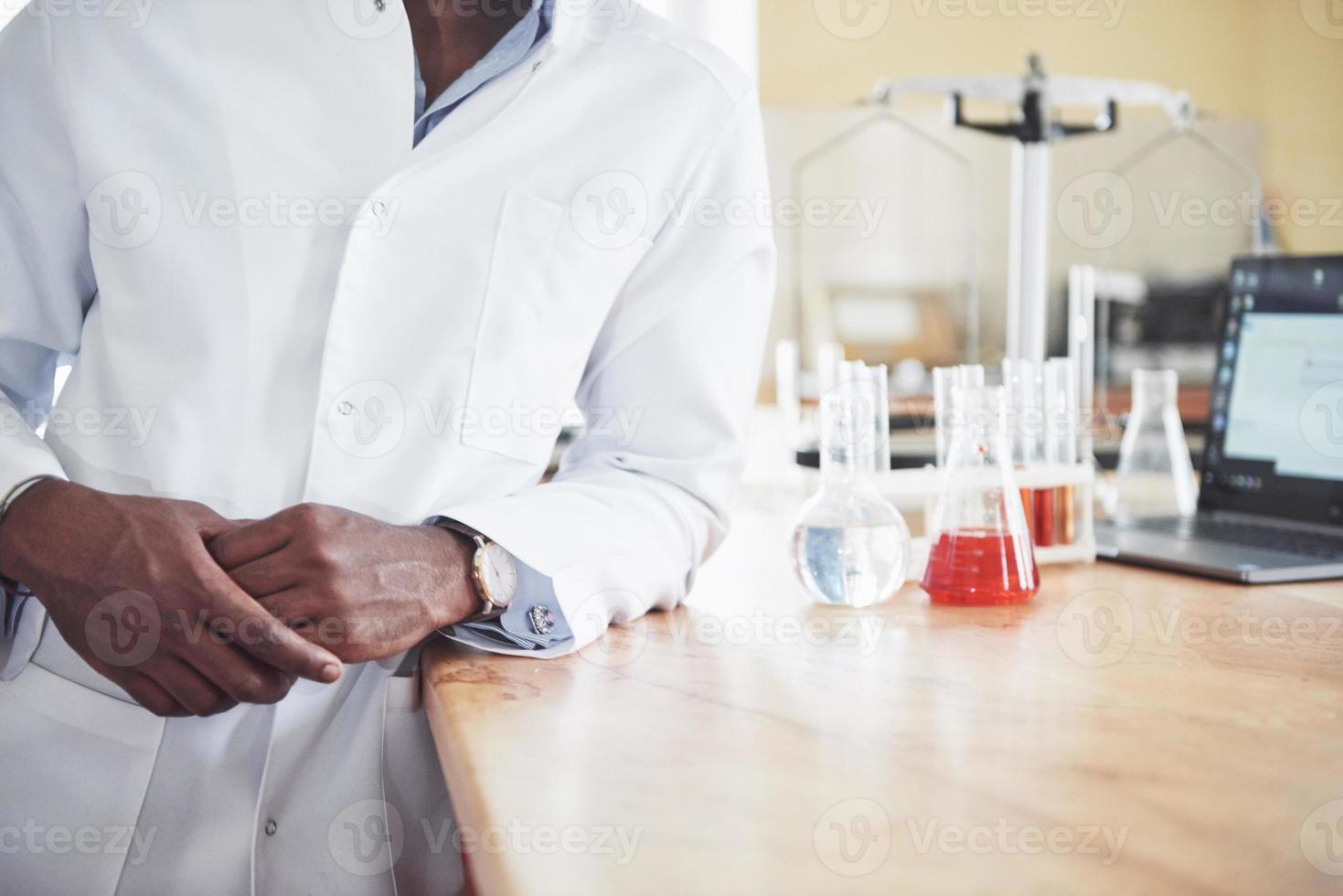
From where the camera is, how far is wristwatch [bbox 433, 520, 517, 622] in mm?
869

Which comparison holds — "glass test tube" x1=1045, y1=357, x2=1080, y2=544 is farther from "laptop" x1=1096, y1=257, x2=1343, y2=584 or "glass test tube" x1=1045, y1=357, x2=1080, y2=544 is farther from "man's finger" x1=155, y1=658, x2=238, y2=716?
"man's finger" x1=155, y1=658, x2=238, y2=716

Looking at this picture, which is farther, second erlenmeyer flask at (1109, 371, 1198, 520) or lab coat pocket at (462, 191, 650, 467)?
second erlenmeyer flask at (1109, 371, 1198, 520)

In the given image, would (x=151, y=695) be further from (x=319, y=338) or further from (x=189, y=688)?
(x=319, y=338)

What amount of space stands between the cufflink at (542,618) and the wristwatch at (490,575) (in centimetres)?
2

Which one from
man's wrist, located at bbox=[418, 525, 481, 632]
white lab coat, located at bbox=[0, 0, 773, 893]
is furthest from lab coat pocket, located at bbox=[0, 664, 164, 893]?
man's wrist, located at bbox=[418, 525, 481, 632]

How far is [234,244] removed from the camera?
0.95 metres

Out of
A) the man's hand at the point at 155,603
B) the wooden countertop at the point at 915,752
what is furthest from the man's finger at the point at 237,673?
the wooden countertop at the point at 915,752

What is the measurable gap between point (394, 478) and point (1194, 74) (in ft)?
17.9

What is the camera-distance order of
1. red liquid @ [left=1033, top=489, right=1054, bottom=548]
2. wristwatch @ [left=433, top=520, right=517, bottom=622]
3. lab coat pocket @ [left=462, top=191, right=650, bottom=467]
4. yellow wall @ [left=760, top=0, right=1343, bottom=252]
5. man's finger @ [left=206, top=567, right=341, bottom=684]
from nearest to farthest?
1. man's finger @ [left=206, top=567, right=341, bottom=684]
2. wristwatch @ [left=433, top=520, right=517, bottom=622]
3. lab coat pocket @ [left=462, top=191, right=650, bottom=467]
4. red liquid @ [left=1033, top=489, right=1054, bottom=548]
5. yellow wall @ [left=760, top=0, right=1343, bottom=252]

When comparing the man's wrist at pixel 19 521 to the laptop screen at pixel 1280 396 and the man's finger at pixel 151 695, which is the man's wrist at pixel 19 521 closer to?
the man's finger at pixel 151 695

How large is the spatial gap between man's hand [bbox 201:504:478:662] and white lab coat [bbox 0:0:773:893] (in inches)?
3.3

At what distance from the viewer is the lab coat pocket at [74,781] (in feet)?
2.93

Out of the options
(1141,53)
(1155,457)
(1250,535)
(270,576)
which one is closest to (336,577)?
(270,576)

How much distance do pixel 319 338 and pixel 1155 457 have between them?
1.06 m
